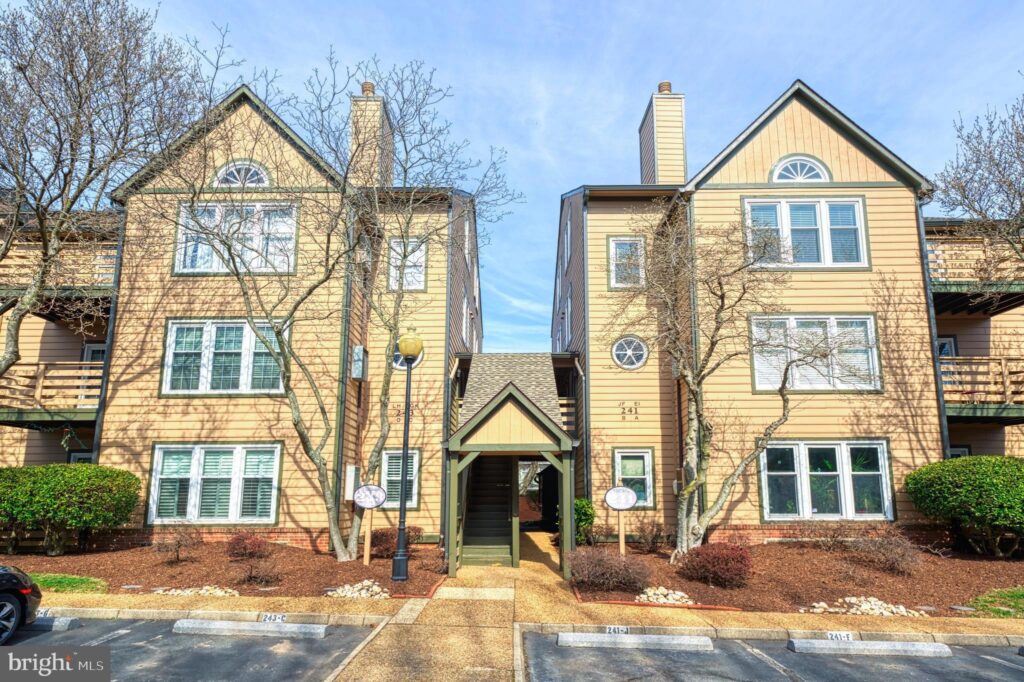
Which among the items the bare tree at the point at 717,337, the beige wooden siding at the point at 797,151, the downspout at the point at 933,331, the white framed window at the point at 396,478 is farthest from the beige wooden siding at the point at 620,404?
the downspout at the point at 933,331

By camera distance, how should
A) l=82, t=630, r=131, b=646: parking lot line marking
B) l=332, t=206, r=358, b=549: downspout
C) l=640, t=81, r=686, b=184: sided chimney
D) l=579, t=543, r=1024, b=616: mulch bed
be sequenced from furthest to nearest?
1. l=640, t=81, r=686, b=184: sided chimney
2. l=332, t=206, r=358, b=549: downspout
3. l=579, t=543, r=1024, b=616: mulch bed
4. l=82, t=630, r=131, b=646: parking lot line marking

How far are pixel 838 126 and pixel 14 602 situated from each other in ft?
66.2

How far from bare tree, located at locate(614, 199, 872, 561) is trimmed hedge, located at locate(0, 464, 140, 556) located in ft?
40.3

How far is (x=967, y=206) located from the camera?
15.9 metres

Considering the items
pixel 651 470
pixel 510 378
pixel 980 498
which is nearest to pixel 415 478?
pixel 510 378

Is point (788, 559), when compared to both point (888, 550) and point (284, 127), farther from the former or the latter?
point (284, 127)

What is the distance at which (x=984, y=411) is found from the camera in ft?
50.6

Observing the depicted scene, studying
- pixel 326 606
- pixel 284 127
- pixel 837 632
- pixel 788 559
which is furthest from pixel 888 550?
pixel 284 127

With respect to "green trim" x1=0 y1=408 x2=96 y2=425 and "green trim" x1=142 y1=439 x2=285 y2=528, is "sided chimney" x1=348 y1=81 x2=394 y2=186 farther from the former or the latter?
"green trim" x1=0 y1=408 x2=96 y2=425

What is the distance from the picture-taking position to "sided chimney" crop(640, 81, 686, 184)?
19.3 meters

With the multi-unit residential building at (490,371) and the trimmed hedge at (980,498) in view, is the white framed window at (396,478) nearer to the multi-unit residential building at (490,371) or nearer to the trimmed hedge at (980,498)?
the multi-unit residential building at (490,371)

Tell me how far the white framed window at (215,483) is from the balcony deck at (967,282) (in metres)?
17.7

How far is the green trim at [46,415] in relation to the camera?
15.3 meters

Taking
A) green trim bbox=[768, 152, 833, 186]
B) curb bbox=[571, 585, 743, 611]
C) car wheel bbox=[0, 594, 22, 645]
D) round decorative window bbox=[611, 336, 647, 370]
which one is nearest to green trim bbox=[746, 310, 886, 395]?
round decorative window bbox=[611, 336, 647, 370]
